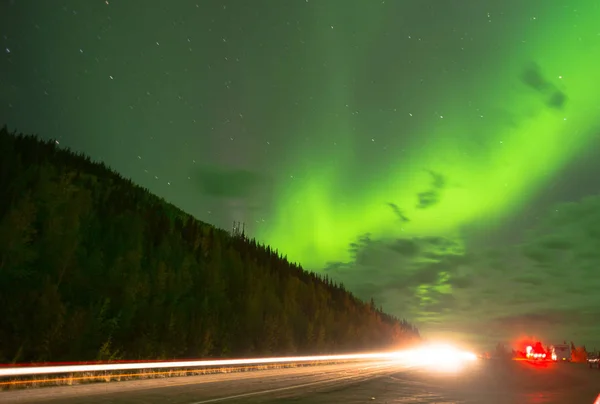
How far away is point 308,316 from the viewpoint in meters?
146

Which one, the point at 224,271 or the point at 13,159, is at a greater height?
the point at 13,159

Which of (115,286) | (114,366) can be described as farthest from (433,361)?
(114,366)

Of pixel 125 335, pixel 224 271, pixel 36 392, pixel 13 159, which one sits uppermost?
pixel 13 159

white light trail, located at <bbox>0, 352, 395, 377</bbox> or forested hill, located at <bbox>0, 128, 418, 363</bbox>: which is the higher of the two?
forested hill, located at <bbox>0, 128, 418, 363</bbox>

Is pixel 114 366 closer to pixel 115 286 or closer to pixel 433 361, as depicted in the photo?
pixel 115 286

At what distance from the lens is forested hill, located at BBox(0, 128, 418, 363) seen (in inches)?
2128

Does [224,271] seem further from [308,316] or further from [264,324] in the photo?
[308,316]

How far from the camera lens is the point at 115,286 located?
7712cm

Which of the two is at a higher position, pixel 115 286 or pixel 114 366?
pixel 115 286

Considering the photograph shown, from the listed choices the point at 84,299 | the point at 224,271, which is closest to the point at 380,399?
the point at 84,299

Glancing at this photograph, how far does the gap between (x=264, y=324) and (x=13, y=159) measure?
50.8m

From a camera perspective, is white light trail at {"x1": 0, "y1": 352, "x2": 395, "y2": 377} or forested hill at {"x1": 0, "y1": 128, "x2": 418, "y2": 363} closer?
white light trail at {"x1": 0, "y1": 352, "x2": 395, "y2": 377}

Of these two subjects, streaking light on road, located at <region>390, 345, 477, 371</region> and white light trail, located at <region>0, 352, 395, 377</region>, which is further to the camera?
streaking light on road, located at <region>390, 345, 477, 371</region>

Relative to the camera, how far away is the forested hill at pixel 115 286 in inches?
2128
